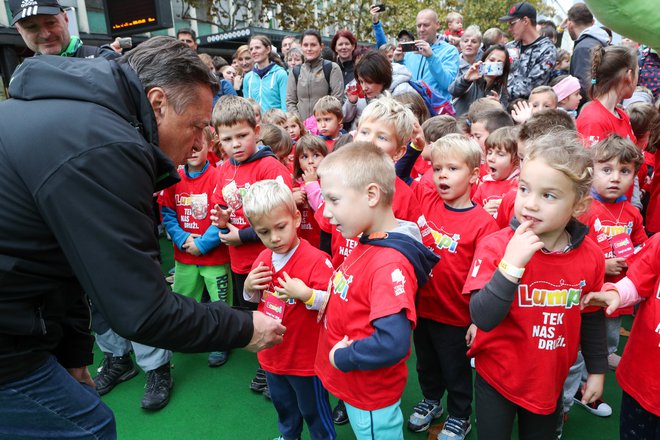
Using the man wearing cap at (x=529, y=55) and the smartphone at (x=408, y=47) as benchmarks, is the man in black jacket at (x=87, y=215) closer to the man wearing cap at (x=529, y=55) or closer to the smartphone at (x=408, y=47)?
the man wearing cap at (x=529, y=55)

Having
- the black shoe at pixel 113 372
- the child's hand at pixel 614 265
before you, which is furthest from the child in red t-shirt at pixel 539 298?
the black shoe at pixel 113 372

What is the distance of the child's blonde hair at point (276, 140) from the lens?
160 inches

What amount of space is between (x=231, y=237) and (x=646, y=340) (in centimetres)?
235

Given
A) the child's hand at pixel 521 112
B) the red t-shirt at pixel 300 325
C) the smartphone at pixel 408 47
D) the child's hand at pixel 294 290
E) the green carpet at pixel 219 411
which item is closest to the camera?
the child's hand at pixel 294 290

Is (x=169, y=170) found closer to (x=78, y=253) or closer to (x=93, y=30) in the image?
(x=78, y=253)

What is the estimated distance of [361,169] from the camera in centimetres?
198

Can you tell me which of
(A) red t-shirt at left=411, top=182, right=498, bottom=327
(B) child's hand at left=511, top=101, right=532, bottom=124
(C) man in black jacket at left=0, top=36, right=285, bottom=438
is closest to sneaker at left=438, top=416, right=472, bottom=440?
(A) red t-shirt at left=411, top=182, right=498, bottom=327

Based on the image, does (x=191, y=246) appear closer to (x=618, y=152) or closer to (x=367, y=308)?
(x=367, y=308)

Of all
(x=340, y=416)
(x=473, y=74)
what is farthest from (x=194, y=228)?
(x=473, y=74)

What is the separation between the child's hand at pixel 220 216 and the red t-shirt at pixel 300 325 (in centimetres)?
81

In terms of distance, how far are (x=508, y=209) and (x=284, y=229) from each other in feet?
3.91

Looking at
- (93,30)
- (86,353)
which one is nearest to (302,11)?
(93,30)

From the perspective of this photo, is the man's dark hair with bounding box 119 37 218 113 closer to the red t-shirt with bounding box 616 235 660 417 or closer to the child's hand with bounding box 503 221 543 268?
the child's hand with bounding box 503 221 543 268

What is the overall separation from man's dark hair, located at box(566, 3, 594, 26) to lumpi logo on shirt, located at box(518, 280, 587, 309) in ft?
14.0
